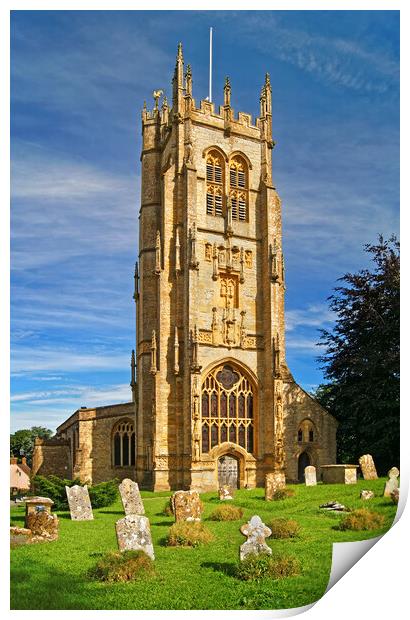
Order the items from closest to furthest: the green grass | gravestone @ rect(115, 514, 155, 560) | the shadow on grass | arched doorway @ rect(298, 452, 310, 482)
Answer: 1. the green grass
2. the shadow on grass
3. gravestone @ rect(115, 514, 155, 560)
4. arched doorway @ rect(298, 452, 310, 482)

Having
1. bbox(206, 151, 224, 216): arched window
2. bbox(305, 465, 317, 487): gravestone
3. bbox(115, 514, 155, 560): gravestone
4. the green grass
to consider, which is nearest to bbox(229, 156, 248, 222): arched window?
bbox(206, 151, 224, 216): arched window

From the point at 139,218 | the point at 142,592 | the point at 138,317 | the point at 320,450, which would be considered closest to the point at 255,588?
the point at 142,592

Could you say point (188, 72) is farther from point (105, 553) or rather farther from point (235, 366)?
point (105, 553)

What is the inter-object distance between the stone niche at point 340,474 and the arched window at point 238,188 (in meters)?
13.5

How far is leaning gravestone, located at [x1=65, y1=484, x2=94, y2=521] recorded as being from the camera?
17141 millimetres

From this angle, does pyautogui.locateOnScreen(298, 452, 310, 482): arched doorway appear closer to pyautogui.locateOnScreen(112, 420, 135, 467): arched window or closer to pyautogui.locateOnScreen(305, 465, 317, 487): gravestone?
pyautogui.locateOnScreen(305, 465, 317, 487): gravestone

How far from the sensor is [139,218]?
34062 millimetres

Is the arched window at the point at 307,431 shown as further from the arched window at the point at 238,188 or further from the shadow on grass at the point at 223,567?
the shadow on grass at the point at 223,567

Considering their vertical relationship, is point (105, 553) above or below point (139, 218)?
below

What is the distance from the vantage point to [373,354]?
2247 centimetres

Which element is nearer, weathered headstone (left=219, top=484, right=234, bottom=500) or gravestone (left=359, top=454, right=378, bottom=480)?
gravestone (left=359, top=454, right=378, bottom=480)

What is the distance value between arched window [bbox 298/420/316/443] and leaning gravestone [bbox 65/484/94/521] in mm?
15642

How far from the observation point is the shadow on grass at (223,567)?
11.0 m
